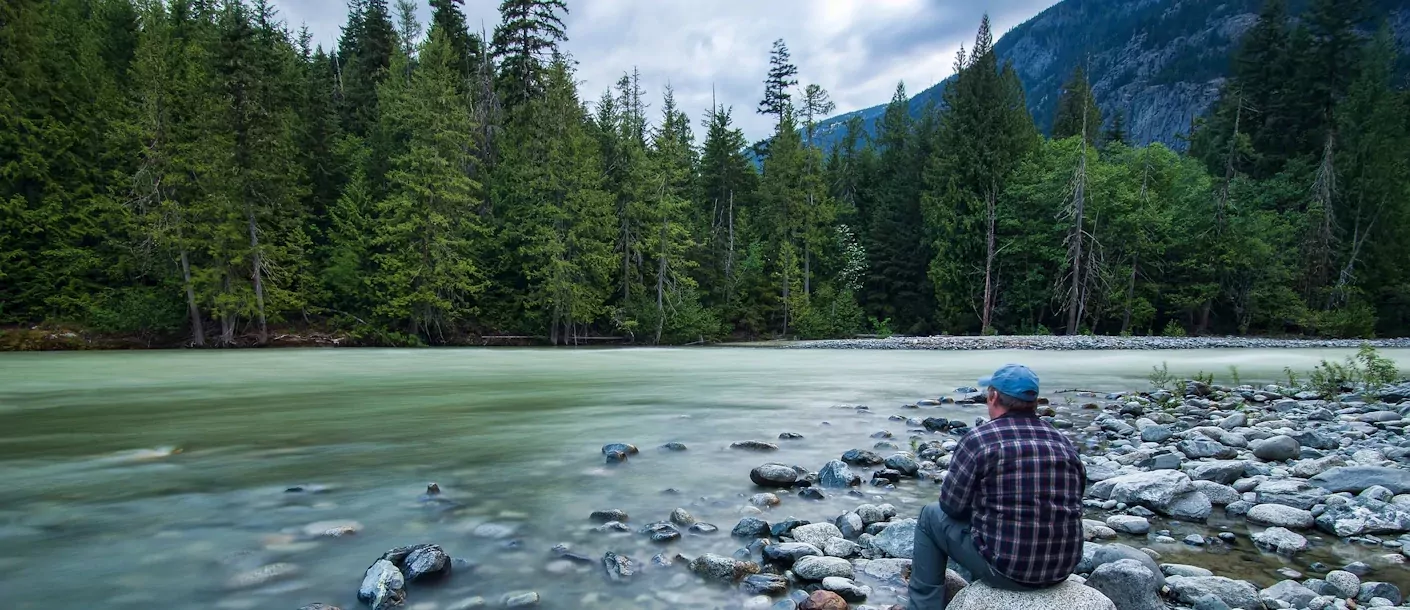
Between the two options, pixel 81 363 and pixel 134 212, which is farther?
pixel 134 212

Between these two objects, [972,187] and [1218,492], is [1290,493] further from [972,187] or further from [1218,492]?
[972,187]

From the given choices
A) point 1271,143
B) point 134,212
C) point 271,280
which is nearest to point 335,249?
point 271,280

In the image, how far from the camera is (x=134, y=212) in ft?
96.4

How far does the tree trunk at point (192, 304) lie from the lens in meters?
29.4

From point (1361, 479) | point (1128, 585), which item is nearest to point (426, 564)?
point (1128, 585)

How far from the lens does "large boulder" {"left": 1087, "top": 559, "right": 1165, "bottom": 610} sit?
3.43 meters

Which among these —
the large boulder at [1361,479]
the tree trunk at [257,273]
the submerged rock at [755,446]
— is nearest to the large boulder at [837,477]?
the submerged rock at [755,446]

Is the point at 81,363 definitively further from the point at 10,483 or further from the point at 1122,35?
the point at 1122,35

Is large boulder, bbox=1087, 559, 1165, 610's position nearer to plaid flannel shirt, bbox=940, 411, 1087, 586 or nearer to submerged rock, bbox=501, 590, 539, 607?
plaid flannel shirt, bbox=940, 411, 1087, 586

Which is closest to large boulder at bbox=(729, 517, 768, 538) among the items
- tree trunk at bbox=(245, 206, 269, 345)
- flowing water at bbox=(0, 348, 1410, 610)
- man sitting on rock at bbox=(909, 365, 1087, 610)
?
flowing water at bbox=(0, 348, 1410, 610)

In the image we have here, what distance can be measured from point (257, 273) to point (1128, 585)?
115ft

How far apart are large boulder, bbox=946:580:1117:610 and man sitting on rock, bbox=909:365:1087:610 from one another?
0.12 feet

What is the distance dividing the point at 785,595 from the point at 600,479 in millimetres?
3252

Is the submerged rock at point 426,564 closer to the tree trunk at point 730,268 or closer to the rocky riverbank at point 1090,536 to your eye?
the rocky riverbank at point 1090,536
